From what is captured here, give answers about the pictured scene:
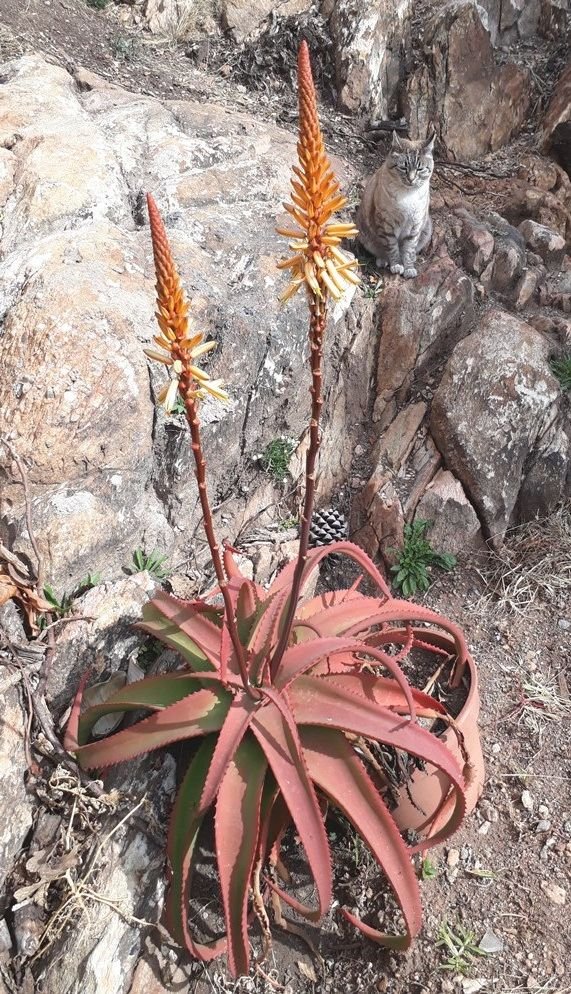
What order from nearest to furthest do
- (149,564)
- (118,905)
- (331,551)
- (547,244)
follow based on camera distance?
(118,905) → (331,551) → (149,564) → (547,244)

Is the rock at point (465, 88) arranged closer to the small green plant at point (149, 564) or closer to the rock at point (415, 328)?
the rock at point (415, 328)

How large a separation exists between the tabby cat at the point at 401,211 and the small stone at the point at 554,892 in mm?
2903

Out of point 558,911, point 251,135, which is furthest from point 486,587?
point 251,135

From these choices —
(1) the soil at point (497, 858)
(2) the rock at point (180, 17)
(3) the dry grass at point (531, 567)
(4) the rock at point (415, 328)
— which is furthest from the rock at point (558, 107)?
(3) the dry grass at point (531, 567)

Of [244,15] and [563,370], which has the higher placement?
[244,15]

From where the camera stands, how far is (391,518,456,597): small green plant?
3.08 meters

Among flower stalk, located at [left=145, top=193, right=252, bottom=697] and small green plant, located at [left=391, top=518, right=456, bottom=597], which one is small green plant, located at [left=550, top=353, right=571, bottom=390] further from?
flower stalk, located at [left=145, top=193, right=252, bottom=697]

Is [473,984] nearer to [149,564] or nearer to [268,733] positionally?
[268,733]

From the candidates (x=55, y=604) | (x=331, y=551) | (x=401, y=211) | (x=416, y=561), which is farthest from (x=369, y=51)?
(x=55, y=604)

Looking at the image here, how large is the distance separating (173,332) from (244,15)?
5.19 metres

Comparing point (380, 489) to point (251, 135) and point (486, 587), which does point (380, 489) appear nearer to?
point (486, 587)

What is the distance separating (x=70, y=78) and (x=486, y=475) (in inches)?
141

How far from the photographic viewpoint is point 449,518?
10.5ft

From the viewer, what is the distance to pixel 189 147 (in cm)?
383
